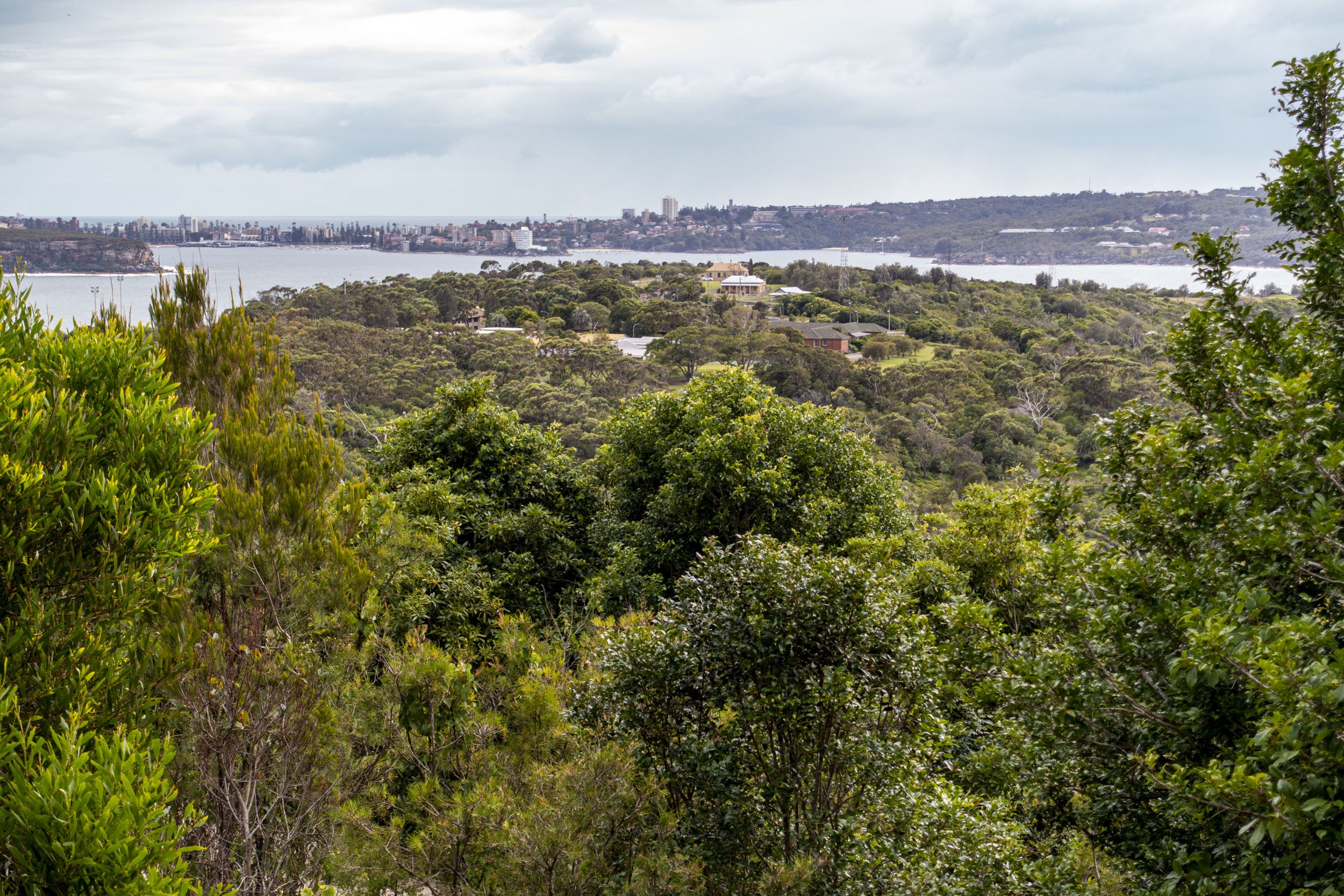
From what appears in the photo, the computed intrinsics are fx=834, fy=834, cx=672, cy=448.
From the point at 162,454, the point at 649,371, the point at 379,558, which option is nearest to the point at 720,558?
the point at 162,454

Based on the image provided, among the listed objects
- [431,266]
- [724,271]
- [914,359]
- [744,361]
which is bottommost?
[914,359]

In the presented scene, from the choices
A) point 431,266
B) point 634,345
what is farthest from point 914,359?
point 431,266

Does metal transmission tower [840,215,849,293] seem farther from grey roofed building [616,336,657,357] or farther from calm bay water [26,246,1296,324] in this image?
grey roofed building [616,336,657,357]

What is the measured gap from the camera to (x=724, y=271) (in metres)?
100

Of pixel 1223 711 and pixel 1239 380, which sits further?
pixel 1239 380

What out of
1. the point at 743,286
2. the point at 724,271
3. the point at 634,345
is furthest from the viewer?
the point at 724,271

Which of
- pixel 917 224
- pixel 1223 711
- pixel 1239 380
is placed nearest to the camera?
pixel 1223 711

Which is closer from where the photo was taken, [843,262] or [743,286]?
[743,286]

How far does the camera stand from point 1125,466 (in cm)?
575

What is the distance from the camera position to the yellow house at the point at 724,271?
9769 cm

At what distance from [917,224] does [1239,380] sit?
520 ft

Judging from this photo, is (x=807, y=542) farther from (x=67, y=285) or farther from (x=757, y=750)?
(x=67, y=285)

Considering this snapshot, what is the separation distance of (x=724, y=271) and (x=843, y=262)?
18919 mm

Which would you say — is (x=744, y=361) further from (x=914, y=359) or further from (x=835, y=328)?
(x=835, y=328)
